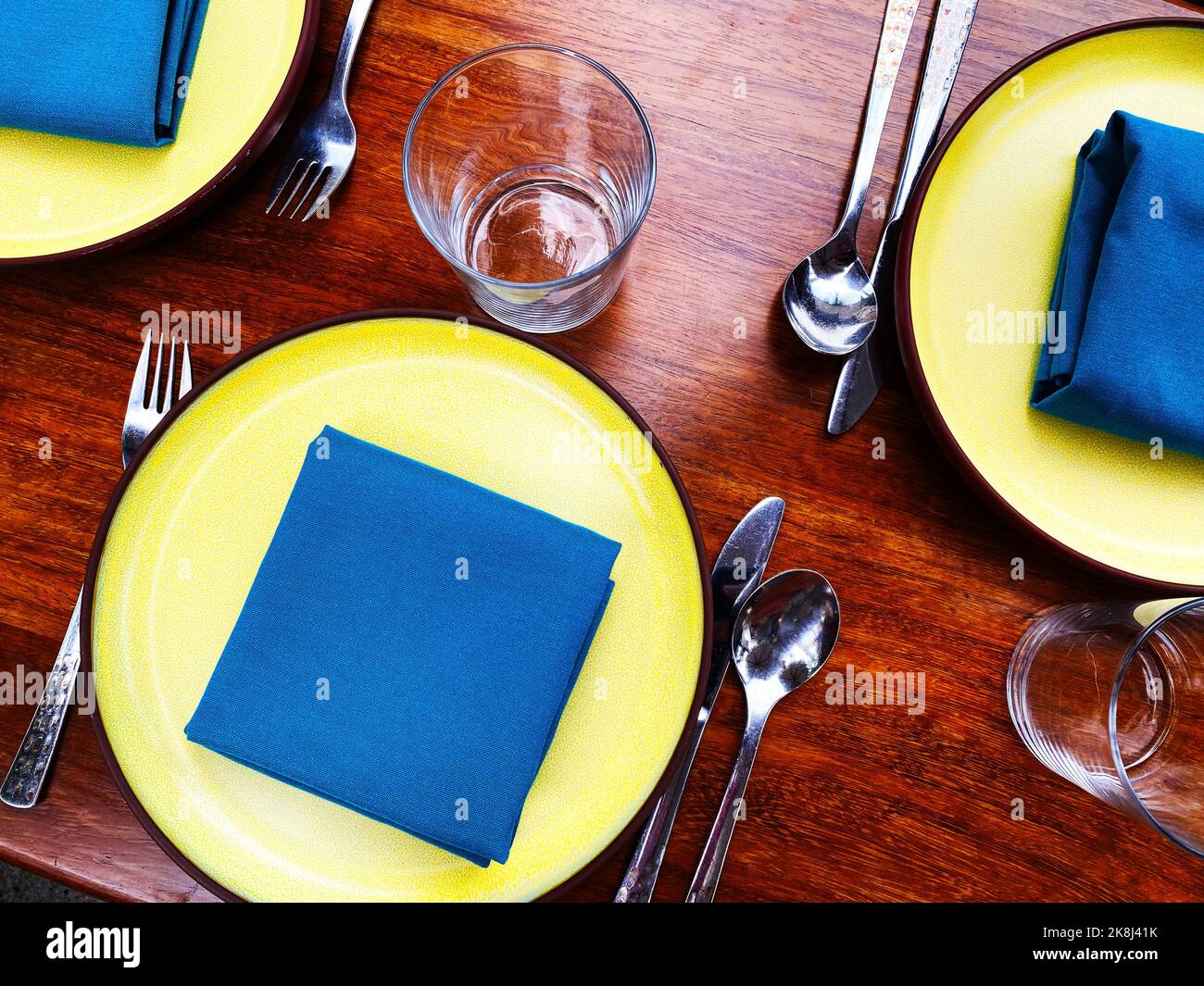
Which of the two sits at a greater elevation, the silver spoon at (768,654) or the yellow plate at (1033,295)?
the yellow plate at (1033,295)

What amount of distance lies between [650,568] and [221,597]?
0.34m

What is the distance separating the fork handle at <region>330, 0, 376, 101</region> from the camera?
2.25 feet

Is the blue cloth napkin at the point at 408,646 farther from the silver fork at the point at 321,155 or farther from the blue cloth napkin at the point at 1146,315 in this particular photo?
the blue cloth napkin at the point at 1146,315

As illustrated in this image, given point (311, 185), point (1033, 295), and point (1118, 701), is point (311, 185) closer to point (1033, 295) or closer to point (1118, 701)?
point (1033, 295)

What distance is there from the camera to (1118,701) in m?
0.63

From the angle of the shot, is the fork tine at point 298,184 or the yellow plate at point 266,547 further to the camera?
the fork tine at point 298,184

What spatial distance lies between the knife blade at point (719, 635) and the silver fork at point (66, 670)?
47 centimetres

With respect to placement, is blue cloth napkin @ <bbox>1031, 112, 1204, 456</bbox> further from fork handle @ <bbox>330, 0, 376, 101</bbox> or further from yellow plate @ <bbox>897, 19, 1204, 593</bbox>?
fork handle @ <bbox>330, 0, 376, 101</bbox>

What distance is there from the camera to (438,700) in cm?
56

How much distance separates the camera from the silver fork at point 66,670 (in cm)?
62

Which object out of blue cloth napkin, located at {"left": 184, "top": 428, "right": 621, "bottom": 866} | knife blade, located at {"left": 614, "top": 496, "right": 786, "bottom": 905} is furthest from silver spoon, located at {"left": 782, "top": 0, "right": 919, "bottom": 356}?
blue cloth napkin, located at {"left": 184, "top": 428, "right": 621, "bottom": 866}

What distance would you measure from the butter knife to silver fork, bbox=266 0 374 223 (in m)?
0.48

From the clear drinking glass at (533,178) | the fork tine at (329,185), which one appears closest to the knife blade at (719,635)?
the clear drinking glass at (533,178)
